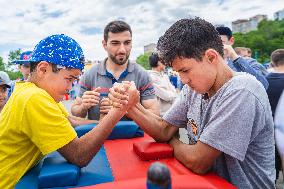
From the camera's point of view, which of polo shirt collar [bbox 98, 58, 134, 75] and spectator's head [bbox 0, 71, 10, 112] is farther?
spectator's head [bbox 0, 71, 10, 112]

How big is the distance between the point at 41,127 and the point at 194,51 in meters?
0.96

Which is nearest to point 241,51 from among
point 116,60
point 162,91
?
point 162,91

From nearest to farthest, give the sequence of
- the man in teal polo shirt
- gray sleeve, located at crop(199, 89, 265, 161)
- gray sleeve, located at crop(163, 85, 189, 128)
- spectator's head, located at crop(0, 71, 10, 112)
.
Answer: gray sleeve, located at crop(199, 89, 265, 161), gray sleeve, located at crop(163, 85, 189, 128), the man in teal polo shirt, spectator's head, located at crop(0, 71, 10, 112)

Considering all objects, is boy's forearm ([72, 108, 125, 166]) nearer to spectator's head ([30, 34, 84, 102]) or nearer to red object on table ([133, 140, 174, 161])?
red object on table ([133, 140, 174, 161])

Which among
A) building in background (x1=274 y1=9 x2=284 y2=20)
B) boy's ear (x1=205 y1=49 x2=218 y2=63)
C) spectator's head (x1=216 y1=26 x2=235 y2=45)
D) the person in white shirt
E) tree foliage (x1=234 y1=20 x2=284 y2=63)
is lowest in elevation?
tree foliage (x1=234 y1=20 x2=284 y2=63)

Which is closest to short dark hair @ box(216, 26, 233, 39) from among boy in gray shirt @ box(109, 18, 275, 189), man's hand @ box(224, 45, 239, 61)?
man's hand @ box(224, 45, 239, 61)

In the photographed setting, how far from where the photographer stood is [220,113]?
1698 millimetres

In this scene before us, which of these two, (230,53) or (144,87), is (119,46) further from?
(230,53)

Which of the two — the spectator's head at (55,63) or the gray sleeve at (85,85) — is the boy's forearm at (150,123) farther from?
the gray sleeve at (85,85)

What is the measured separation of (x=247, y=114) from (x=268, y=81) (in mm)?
2505

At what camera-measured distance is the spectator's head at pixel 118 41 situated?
12.0 feet

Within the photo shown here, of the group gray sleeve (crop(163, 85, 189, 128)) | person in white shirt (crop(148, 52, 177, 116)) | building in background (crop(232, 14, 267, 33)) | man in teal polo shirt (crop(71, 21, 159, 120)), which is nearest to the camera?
gray sleeve (crop(163, 85, 189, 128))

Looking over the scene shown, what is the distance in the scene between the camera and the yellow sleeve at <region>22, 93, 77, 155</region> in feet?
5.80

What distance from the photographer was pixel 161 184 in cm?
71
